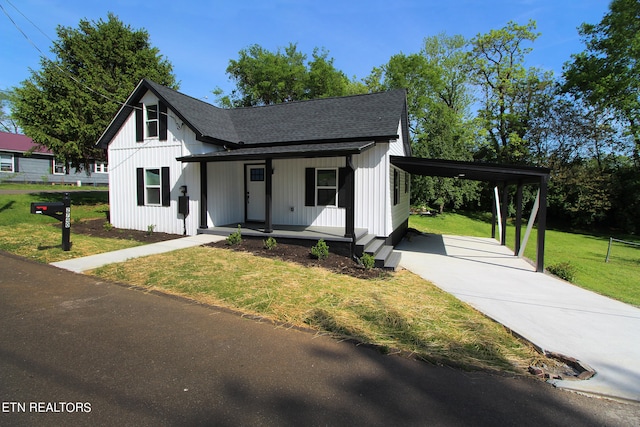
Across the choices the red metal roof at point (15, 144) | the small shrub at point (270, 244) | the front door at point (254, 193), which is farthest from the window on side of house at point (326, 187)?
the red metal roof at point (15, 144)

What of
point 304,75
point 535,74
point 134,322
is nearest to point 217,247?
point 134,322

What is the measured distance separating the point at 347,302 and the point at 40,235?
35.0 feet

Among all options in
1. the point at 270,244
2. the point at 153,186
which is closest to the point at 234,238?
the point at 270,244

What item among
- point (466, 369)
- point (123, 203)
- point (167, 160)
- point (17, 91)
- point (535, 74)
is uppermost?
point (535, 74)

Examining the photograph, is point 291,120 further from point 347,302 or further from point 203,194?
point 347,302

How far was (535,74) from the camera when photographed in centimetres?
2697

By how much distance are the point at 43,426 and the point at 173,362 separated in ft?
3.52

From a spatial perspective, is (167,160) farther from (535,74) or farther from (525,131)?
(535,74)

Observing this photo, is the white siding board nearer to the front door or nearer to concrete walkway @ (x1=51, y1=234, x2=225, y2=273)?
the front door

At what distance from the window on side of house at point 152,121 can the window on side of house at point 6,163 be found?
2497cm

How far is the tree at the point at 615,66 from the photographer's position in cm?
2173

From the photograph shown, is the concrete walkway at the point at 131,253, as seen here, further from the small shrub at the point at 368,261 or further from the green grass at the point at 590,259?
the green grass at the point at 590,259

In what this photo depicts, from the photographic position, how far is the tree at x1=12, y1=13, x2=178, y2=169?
15.0m

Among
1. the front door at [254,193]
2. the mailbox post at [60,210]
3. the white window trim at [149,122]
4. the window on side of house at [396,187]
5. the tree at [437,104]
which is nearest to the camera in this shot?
the mailbox post at [60,210]
